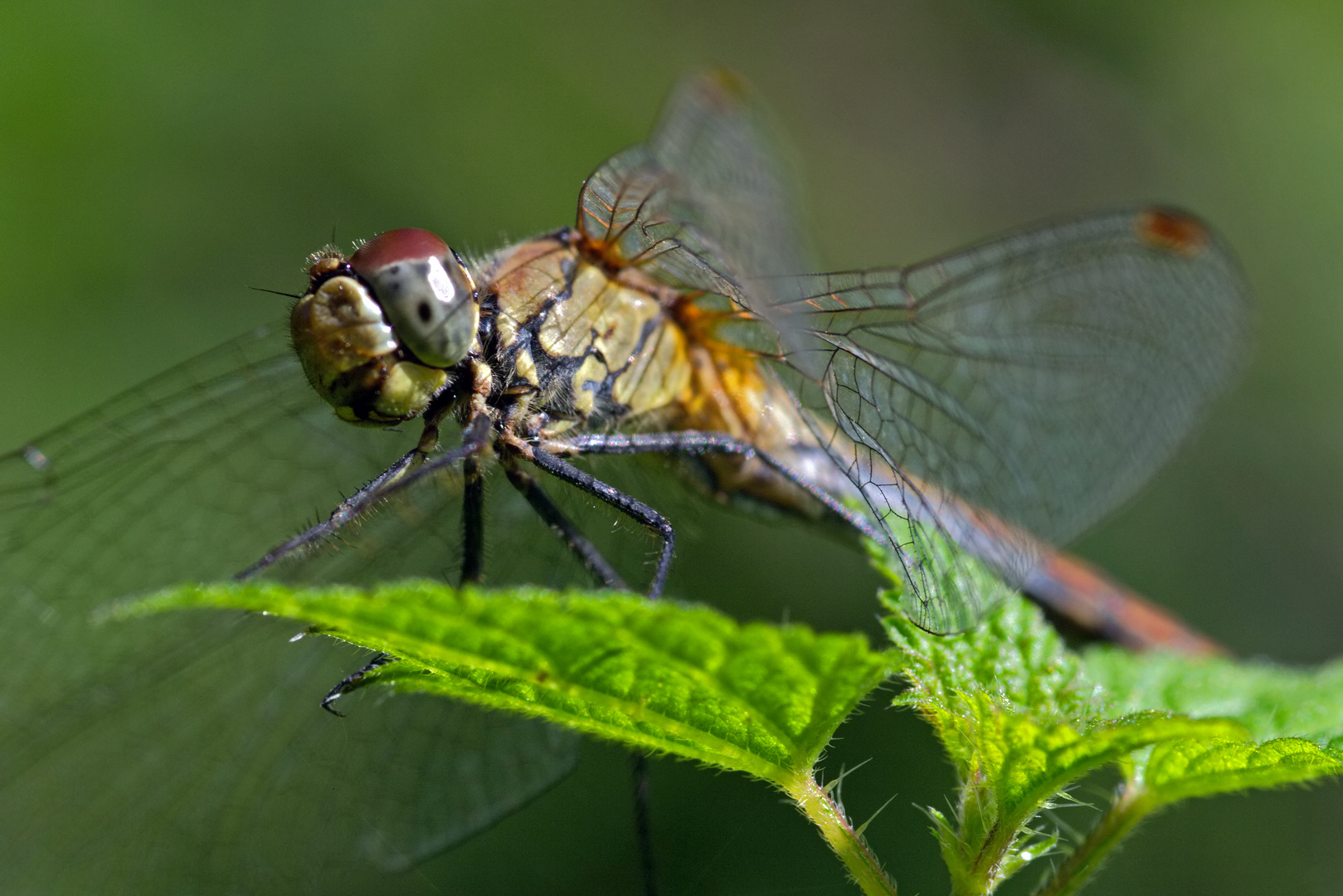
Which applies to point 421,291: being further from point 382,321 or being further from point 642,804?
point 642,804

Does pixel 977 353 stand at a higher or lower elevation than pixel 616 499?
lower

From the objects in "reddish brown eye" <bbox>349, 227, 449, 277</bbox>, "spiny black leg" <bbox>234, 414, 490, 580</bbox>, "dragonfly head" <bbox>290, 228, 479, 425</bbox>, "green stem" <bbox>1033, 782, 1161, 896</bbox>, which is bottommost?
"green stem" <bbox>1033, 782, 1161, 896</bbox>

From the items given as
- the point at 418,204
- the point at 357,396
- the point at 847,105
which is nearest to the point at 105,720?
the point at 357,396

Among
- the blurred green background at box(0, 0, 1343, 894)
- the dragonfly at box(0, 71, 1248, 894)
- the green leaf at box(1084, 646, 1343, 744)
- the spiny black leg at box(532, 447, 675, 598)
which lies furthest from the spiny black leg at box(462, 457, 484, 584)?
the blurred green background at box(0, 0, 1343, 894)

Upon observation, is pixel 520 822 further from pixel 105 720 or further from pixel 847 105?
pixel 847 105

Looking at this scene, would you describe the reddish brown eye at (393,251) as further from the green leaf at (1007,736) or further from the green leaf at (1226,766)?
the green leaf at (1226,766)

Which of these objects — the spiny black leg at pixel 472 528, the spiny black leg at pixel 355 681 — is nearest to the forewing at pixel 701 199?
the spiny black leg at pixel 472 528

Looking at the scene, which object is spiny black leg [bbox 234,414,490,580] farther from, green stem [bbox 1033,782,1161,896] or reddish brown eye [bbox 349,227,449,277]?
green stem [bbox 1033,782,1161,896]

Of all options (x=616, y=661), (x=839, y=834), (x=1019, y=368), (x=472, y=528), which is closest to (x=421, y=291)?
(x=472, y=528)
